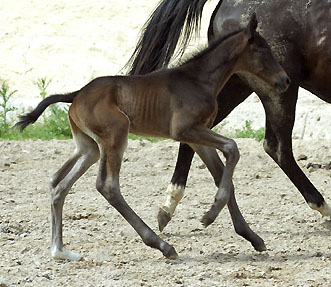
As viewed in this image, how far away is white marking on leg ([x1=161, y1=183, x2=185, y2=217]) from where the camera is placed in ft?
19.2

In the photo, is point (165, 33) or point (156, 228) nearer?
point (156, 228)

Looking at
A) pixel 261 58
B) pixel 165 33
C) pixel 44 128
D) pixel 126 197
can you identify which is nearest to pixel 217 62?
pixel 261 58

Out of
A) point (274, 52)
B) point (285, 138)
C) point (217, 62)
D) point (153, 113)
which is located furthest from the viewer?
point (285, 138)

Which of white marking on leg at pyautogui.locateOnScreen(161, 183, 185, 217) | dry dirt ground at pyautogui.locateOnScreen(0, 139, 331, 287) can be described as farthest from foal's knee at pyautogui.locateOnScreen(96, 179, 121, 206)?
white marking on leg at pyautogui.locateOnScreen(161, 183, 185, 217)

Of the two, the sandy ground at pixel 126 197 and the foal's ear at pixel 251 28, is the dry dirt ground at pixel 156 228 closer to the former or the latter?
the sandy ground at pixel 126 197

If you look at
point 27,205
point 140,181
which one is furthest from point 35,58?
point 27,205

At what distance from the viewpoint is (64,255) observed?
485cm

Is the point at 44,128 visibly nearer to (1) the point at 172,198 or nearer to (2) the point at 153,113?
(1) the point at 172,198

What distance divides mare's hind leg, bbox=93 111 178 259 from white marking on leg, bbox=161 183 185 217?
3.28ft

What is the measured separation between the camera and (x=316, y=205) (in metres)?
5.89

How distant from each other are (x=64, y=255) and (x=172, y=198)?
130cm

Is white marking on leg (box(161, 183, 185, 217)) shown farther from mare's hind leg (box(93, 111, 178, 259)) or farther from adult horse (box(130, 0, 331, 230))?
mare's hind leg (box(93, 111, 178, 259))

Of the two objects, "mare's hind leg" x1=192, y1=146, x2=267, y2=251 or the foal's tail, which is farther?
"mare's hind leg" x1=192, y1=146, x2=267, y2=251

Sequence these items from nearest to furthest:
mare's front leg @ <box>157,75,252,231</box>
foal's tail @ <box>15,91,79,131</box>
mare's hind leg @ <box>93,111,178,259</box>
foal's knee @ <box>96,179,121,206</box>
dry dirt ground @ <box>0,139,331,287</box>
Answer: dry dirt ground @ <box>0,139,331,287</box> → mare's hind leg @ <box>93,111,178,259</box> → foal's knee @ <box>96,179,121,206</box> → foal's tail @ <box>15,91,79,131</box> → mare's front leg @ <box>157,75,252,231</box>
